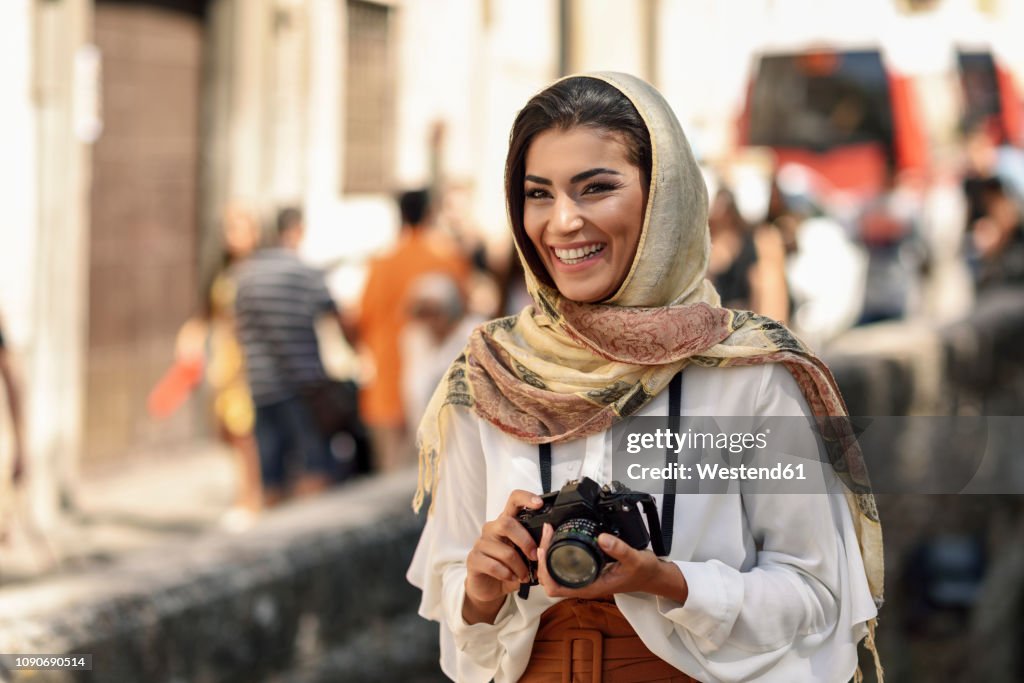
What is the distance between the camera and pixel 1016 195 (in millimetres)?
12938

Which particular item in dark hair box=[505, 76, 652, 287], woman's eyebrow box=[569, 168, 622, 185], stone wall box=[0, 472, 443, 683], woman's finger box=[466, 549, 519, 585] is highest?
dark hair box=[505, 76, 652, 287]

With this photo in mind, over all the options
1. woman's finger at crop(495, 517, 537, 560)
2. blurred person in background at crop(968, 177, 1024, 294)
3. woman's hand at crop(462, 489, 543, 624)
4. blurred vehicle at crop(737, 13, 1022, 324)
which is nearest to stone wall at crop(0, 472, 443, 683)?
woman's hand at crop(462, 489, 543, 624)

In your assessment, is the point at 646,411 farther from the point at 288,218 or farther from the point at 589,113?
the point at 288,218

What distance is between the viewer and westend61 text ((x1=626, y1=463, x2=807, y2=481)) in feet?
7.22

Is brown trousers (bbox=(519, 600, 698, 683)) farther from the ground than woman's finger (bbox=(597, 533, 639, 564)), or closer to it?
closer to it

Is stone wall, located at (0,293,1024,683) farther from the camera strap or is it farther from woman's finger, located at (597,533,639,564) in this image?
woman's finger, located at (597,533,639,564)

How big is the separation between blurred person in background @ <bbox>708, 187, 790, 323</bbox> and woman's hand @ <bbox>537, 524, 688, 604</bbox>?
18.9ft

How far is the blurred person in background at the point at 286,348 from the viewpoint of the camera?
739 centimetres

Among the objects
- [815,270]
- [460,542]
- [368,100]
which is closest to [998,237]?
[815,270]

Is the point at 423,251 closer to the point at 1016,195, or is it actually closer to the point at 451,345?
the point at 451,345

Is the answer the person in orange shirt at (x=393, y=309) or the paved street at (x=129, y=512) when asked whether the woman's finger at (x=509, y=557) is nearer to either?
the paved street at (x=129, y=512)

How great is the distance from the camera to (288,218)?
7.46 metres

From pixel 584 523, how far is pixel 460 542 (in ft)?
1.34

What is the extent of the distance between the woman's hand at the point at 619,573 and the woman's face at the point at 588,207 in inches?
15.2
